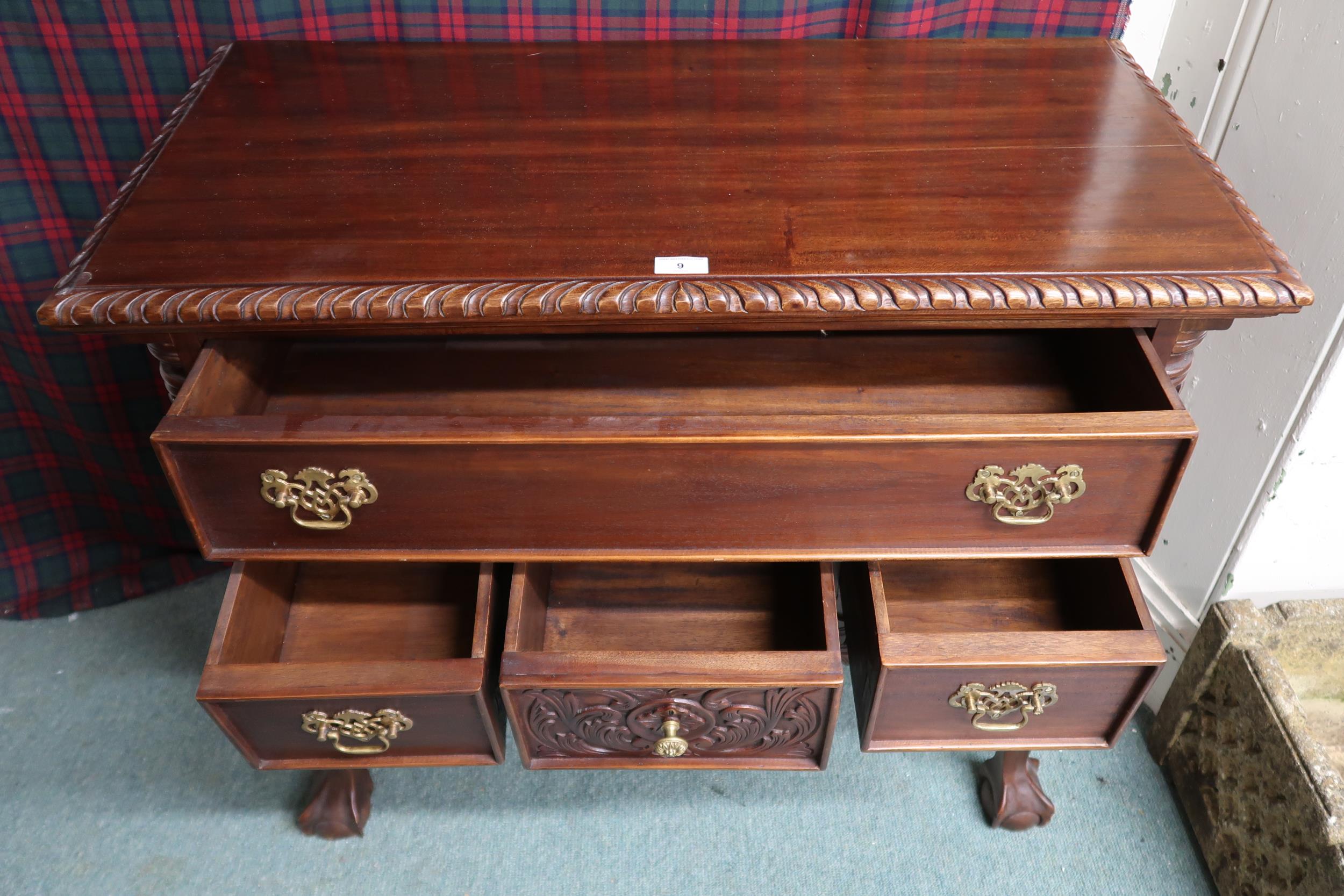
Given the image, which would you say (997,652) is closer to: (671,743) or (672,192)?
(671,743)

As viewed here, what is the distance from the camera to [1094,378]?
2.91 ft

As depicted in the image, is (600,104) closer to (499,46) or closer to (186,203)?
(499,46)

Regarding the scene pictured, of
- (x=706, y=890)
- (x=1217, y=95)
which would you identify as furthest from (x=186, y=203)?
(x=1217, y=95)

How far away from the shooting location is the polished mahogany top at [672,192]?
27.4 inches

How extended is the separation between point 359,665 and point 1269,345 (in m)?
0.98

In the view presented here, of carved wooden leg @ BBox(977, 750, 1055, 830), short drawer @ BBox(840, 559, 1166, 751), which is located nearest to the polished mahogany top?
short drawer @ BBox(840, 559, 1166, 751)

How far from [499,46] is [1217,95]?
30.7 inches

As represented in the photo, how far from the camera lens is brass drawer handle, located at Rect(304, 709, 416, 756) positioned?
88 cm

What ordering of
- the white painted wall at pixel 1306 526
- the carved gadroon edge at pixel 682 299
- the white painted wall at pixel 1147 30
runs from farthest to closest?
the white painted wall at pixel 1147 30 → the white painted wall at pixel 1306 526 → the carved gadroon edge at pixel 682 299

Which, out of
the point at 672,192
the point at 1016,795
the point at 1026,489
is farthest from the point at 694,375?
the point at 1016,795

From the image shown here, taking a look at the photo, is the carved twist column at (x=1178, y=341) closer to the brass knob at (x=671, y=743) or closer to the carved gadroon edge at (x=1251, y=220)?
the carved gadroon edge at (x=1251, y=220)

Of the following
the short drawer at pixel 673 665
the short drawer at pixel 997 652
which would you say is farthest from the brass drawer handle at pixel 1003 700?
the short drawer at pixel 673 665

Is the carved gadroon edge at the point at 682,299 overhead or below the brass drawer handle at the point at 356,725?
overhead

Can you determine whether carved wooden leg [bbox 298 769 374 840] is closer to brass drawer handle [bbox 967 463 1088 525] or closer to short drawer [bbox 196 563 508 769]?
short drawer [bbox 196 563 508 769]
